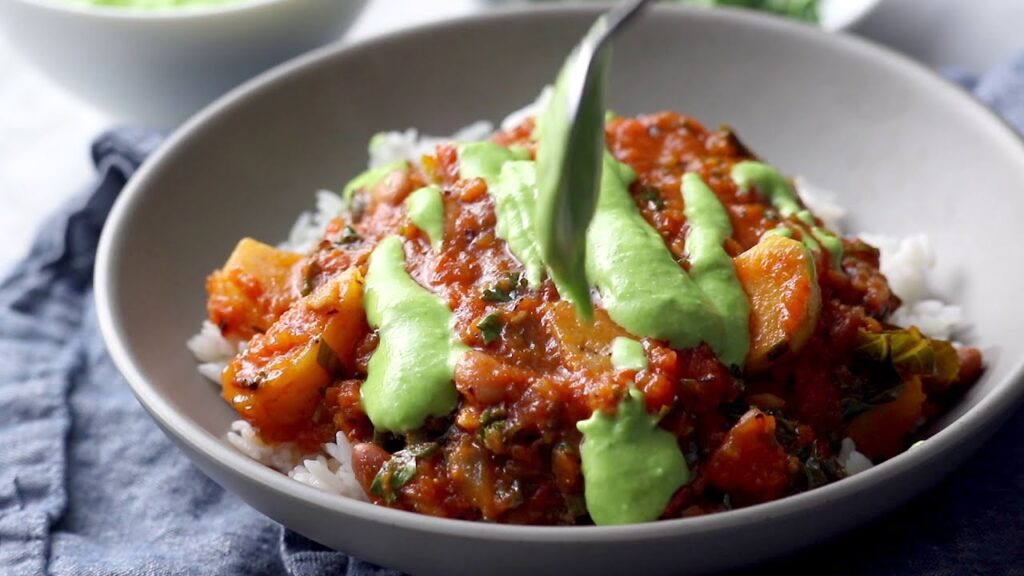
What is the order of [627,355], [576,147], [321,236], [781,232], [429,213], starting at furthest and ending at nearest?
[321,236] < [429,213] < [781,232] < [627,355] < [576,147]

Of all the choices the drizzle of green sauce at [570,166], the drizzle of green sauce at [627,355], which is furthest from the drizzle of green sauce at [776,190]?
the drizzle of green sauce at [570,166]

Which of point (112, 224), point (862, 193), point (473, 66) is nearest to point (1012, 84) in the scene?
point (862, 193)

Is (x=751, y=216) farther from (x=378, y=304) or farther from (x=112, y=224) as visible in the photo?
(x=112, y=224)

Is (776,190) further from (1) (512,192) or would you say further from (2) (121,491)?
(2) (121,491)

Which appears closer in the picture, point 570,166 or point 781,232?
point 570,166

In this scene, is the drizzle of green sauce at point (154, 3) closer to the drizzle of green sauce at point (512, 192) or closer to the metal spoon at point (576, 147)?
the drizzle of green sauce at point (512, 192)

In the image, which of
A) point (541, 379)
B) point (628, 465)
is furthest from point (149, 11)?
point (628, 465)
